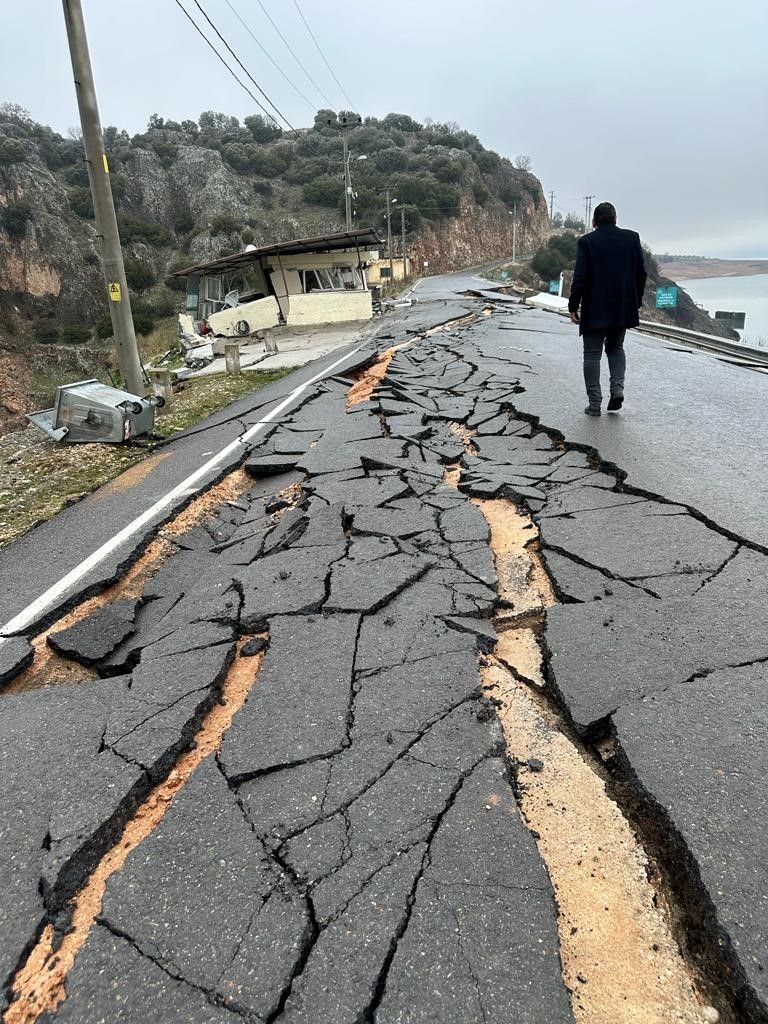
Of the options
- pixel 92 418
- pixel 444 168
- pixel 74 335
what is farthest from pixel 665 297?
pixel 92 418

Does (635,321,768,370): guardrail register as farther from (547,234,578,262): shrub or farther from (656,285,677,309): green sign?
(547,234,578,262): shrub

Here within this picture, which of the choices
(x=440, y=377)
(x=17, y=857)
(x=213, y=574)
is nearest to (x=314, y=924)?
(x=17, y=857)

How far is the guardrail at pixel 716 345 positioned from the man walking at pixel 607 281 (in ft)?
17.5

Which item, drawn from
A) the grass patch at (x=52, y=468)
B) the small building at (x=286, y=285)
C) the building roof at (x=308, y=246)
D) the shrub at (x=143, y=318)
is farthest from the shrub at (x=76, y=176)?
the grass patch at (x=52, y=468)

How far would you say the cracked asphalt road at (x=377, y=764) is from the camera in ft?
4.58

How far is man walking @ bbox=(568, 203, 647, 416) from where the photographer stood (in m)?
5.14

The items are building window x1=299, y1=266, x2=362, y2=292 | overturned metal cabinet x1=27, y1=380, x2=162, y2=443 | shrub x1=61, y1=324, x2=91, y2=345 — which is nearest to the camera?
overturned metal cabinet x1=27, y1=380, x2=162, y2=443

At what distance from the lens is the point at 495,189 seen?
75312 millimetres

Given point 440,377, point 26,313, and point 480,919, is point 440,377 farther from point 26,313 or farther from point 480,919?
point 26,313

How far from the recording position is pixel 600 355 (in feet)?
18.2

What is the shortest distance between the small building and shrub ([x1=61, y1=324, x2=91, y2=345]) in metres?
A: 14.2

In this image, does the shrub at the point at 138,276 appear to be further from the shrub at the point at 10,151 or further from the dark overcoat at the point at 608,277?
the dark overcoat at the point at 608,277

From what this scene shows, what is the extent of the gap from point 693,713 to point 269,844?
151 cm

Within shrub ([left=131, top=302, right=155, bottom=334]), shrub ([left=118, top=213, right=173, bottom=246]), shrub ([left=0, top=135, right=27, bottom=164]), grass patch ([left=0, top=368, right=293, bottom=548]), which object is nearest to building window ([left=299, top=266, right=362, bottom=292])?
grass patch ([left=0, top=368, right=293, bottom=548])
